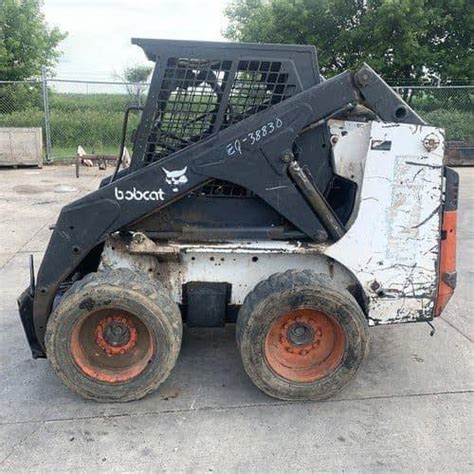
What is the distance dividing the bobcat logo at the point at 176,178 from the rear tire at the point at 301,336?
0.84 meters

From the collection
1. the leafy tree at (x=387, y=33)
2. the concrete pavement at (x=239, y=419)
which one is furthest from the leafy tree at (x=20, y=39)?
the concrete pavement at (x=239, y=419)

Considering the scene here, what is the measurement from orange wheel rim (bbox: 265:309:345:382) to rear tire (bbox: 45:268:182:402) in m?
0.65

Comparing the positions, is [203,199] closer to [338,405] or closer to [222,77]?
[222,77]

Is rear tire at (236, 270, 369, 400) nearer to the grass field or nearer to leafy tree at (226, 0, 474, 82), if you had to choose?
the grass field

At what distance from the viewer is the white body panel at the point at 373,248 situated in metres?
3.56

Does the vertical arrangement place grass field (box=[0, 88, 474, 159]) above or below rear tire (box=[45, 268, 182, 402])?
above

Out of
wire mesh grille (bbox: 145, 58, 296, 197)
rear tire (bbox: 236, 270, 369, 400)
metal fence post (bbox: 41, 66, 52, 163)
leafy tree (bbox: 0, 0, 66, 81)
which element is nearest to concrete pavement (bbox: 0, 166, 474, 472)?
rear tire (bbox: 236, 270, 369, 400)

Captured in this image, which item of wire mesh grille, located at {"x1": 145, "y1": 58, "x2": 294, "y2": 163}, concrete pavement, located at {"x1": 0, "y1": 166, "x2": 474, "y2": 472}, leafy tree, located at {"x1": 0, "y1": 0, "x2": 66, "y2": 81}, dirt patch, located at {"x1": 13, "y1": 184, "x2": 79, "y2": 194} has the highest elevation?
leafy tree, located at {"x1": 0, "y1": 0, "x2": 66, "y2": 81}

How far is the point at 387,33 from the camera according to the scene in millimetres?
19797

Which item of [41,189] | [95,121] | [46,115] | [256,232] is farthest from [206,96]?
[95,121]

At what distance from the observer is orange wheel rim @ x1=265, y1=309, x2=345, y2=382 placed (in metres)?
3.62

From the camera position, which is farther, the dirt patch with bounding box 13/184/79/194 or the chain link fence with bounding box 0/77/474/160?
the chain link fence with bounding box 0/77/474/160

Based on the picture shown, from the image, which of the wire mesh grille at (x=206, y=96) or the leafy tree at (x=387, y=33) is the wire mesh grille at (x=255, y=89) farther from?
the leafy tree at (x=387, y=33)

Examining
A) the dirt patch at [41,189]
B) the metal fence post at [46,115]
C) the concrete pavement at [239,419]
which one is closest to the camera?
the concrete pavement at [239,419]
